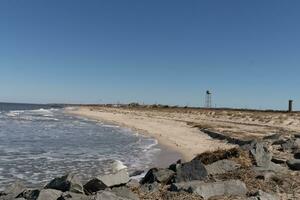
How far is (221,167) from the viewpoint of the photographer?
37.0 feet

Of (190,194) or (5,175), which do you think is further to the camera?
(5,175)

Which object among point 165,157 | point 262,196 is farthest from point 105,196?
point 165,157

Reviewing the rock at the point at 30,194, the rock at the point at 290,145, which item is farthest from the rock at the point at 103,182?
the rock at the point at 290,145

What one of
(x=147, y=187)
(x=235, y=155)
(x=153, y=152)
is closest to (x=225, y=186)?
(x=147, y=187)

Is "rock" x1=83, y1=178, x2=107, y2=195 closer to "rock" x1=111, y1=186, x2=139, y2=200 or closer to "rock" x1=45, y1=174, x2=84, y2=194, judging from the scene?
"rock" x1=45, y1=174, x2=84, y2=194

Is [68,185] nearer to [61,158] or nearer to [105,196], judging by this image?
[105,196]

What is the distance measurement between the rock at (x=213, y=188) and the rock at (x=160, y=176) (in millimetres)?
1226

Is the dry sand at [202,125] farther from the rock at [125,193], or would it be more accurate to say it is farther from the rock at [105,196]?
the rock at [105,196]

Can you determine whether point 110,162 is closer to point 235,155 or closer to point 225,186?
point 235,155

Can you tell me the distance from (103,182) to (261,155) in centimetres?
521

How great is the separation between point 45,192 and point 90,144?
636 inches

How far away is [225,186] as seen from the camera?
906 cm

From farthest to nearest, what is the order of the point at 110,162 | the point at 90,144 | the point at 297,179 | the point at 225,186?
the point at 90,144, the point at 110,162, the point at 297,179, the point at 225,186

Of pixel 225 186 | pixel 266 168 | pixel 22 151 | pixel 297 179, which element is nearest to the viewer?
pixel 225 186
